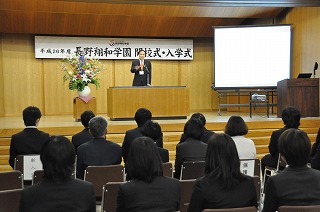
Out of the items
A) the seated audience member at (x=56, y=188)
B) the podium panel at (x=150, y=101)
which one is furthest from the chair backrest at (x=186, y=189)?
the podium panel at (x=150, y=101)

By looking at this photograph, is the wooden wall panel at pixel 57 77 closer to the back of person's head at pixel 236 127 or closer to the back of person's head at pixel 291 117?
the back of person's head at pixel 291 117

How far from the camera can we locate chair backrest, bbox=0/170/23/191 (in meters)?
3.03

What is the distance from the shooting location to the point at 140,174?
220cm

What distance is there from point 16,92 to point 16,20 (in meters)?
1.88

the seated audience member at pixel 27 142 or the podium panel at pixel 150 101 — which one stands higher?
the podium panel at pixel 150 101

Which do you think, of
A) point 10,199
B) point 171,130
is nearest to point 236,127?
point 10,199

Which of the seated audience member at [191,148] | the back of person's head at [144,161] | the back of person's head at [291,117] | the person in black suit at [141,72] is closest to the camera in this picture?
the back of person's head at [144,161]

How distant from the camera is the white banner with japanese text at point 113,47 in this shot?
1052 cm

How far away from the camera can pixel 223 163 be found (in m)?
2.20

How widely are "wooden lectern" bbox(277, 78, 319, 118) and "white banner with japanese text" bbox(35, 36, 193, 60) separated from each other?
4.05m

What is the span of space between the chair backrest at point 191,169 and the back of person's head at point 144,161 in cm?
133

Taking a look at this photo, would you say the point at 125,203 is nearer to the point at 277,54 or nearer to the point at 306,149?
the point at 306,149

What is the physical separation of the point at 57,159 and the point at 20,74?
9.09 meters

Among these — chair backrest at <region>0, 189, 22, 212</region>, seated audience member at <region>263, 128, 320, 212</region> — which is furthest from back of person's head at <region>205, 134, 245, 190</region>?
chair backrest at <region>0, 189, 22, 212</region>
